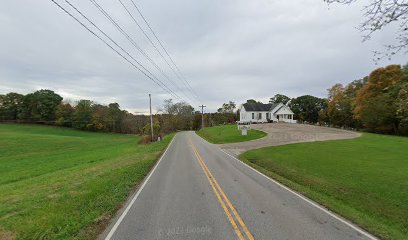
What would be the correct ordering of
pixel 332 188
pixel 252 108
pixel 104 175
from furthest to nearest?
1. pixel 252 108
2. pixel 104 175
3. pixel 332 188

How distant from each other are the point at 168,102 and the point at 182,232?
410 feet

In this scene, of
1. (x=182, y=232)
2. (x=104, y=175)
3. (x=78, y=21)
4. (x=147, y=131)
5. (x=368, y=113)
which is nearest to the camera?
(x=182, y=232)

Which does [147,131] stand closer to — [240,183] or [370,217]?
[240,183]

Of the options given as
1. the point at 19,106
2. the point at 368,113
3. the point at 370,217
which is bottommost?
the point at 370,217

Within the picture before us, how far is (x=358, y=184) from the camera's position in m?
12.7

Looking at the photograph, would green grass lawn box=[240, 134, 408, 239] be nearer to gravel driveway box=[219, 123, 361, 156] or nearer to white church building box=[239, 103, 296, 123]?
gravel driveway box=[219, 123, 361, 156]

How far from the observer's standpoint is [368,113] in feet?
180

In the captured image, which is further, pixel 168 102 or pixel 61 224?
pixel 168 102

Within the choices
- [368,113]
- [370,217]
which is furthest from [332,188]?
[368,113]

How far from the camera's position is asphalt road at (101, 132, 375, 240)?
22.0 ft

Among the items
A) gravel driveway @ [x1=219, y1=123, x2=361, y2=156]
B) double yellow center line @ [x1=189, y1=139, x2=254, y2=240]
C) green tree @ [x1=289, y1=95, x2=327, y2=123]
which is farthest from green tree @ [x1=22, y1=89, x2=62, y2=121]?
double yellow center line @ [x1=189, y1=139, x2=254, y2=240]

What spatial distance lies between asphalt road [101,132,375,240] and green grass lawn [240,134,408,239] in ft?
3.16

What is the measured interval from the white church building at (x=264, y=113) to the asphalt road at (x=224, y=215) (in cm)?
6871

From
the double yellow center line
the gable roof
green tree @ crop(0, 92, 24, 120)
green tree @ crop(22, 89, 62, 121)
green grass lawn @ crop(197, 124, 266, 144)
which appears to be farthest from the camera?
green tree @ crop(0, 92, 24, 120)
